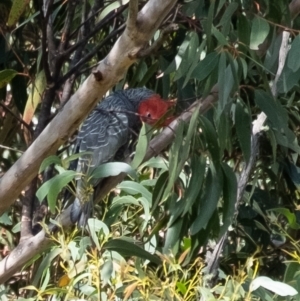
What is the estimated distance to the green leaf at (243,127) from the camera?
4.85 feet

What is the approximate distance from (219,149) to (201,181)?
8cm

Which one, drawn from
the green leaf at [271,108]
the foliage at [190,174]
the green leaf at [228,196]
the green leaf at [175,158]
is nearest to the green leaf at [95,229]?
the foliage at [190,174]

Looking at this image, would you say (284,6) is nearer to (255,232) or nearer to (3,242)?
(255,232)

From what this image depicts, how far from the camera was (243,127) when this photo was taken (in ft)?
4.91

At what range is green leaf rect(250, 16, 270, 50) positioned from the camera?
1.48 meters

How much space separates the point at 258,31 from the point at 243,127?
0.19m

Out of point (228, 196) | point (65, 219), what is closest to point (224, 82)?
point (228, 196)

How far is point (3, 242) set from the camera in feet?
8.53

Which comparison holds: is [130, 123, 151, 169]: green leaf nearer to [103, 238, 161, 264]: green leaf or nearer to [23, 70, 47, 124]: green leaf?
[103, 238, 161, 264]: green leaf

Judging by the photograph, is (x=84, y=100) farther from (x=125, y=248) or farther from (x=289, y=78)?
(x=289, y=78)

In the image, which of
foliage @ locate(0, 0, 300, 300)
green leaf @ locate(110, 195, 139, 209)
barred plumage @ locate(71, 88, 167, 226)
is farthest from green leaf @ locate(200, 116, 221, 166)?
barred plumage @ locate(71, 88, 167, 226)

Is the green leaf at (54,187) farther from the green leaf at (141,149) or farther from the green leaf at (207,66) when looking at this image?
the green leaf at (207,66)

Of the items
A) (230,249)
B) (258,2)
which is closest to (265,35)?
(258,2)

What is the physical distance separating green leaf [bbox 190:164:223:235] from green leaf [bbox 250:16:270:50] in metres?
0.26
